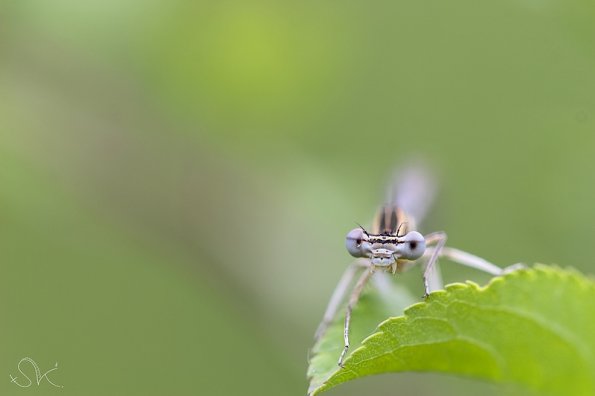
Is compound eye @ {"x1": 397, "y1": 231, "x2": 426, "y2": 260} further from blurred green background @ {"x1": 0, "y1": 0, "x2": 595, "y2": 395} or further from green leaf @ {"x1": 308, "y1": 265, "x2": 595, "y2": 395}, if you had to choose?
blurred green background @ {"x1": 0, "y1": 0, "x2": 595, "y2": 395}

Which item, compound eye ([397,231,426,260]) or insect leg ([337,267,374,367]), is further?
compound eye ([397,231,426,260])

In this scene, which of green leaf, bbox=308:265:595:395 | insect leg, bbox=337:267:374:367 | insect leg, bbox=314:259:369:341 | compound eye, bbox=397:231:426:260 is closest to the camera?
green leaf, bbox=308:265:595:395

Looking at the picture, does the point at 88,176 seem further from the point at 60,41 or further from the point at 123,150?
the point at 60,41

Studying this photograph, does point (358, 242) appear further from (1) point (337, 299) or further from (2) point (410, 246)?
(1) point (337, 299)

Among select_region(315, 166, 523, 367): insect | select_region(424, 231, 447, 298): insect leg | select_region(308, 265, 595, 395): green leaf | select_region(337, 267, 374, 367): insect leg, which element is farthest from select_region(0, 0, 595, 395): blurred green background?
select_region(308, 265, 595, 395): green leaf

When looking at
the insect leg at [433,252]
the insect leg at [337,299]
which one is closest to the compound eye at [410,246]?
the insect leg at [433,252]

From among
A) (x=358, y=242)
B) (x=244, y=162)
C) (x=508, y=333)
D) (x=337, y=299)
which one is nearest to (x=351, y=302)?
(x=358, y=242)
